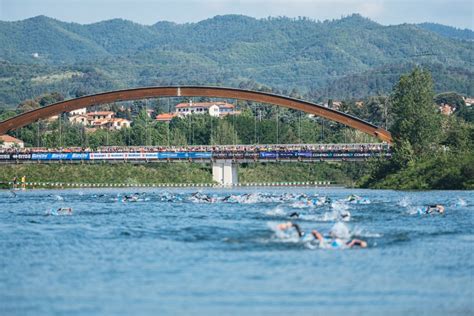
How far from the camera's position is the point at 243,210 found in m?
74.2

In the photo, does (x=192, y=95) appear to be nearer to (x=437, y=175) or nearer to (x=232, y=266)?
(x=437, y=175)

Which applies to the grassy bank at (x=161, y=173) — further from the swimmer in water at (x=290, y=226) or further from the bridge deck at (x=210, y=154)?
the swimmer in water at (x=290, y=226)

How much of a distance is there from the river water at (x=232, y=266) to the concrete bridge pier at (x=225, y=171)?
68308mm

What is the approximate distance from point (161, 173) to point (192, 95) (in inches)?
684

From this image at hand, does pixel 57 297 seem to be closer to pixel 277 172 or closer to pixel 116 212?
pixel 116 212

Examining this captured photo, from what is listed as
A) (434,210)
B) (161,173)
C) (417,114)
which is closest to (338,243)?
(434,210)

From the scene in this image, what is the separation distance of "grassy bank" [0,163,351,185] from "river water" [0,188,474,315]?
267 ft

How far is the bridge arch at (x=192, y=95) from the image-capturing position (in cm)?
14012

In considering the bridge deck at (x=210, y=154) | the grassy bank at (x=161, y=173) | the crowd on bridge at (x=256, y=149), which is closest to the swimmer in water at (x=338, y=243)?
the bridge deck at (x=210, y=154)

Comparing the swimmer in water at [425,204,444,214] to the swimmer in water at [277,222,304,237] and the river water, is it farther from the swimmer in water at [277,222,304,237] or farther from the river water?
the swimmer in water at [277,222,304,237]

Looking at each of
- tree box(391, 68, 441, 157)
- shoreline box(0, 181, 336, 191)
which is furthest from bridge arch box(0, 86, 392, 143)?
tree box(391, 68, 441, 157)

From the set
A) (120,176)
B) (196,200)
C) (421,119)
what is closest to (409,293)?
(196,200)

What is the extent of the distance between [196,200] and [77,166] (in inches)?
2606

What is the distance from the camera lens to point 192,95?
143 meters
